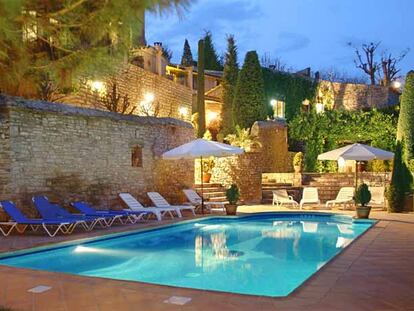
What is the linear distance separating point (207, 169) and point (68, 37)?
14.2 metres

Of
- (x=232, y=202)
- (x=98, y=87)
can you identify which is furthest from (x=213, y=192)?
(x=98, y=87)

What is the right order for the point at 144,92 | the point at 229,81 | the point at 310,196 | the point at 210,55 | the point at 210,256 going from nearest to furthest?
the point at 210,256 < the point at 310,196 < the point at 144,92 < the point at 229,81 < the point at 210,55

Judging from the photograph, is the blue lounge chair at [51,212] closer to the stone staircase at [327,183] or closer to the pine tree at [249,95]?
the stone staircase at [327,183]

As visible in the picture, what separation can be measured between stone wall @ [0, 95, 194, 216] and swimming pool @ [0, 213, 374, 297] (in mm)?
2189

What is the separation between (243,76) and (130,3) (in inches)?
792

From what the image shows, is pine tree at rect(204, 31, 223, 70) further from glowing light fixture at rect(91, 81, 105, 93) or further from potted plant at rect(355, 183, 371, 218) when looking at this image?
potted plant at rect(355, 183, 371, 218)

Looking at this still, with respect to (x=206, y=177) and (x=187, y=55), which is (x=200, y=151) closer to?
(x=206, y=177)

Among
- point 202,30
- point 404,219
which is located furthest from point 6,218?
point 202,30

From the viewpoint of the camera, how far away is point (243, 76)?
914 inches

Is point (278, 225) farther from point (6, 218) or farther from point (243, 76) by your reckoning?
point (243, 76)

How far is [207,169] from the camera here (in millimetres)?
17844

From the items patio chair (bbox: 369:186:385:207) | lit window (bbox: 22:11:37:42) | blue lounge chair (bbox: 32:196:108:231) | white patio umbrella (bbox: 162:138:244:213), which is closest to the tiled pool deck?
lit window (bbox: 22:11:37:42)

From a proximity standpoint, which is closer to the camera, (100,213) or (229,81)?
(100,213)

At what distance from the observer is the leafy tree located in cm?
346
